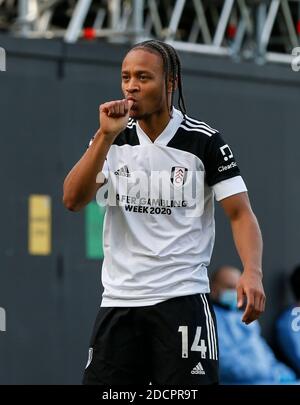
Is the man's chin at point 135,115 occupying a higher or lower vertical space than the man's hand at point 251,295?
higher

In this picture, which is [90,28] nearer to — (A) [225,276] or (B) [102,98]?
(B) [102,98]

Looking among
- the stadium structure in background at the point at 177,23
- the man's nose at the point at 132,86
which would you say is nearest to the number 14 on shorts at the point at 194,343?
the man's nose at the point at 132,86

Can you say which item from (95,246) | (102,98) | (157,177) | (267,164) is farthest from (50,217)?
(157,177)

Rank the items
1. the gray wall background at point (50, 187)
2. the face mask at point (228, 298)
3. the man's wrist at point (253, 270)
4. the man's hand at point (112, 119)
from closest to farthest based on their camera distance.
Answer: the man's hand at point (112, 119)
the man's wrist at point (253, 270)
the gray wall background at point (50, 187)
the face mask at point (228, 298)

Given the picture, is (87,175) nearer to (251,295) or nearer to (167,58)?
(167,58)

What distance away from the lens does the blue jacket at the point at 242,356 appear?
9.91 meters

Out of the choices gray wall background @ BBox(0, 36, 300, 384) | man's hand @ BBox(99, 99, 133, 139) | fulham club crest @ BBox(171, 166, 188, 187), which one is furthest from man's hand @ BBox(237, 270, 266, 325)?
gray wall background @ BBox(0, 36, 300, 384)

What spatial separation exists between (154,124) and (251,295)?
92 centimetres

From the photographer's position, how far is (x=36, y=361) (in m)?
9.66

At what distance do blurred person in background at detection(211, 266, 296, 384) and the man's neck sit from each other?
4.47 metres

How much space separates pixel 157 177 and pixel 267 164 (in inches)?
221

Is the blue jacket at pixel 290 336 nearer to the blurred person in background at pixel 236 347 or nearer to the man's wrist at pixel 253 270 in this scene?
the blurred person in background at pixel 236 347

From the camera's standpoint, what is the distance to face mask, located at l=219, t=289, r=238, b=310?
10.1 m

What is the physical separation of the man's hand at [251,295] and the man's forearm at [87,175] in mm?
775
